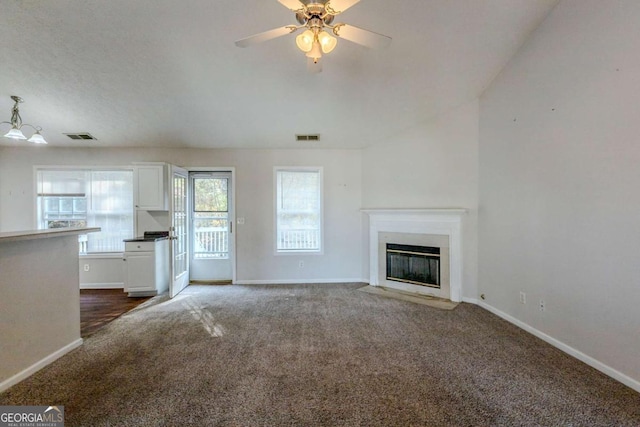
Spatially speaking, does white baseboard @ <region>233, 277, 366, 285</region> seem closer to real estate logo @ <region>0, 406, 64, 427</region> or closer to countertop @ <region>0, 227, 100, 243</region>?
A: countertop @ <region>0, 227, 100, 243</region>

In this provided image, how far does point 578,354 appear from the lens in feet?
7.83

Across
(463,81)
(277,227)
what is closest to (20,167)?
(277,227)

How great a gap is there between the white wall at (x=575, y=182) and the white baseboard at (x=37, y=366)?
4.58 m

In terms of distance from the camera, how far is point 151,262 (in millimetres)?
4359

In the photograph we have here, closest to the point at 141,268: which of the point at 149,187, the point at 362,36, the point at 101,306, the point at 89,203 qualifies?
the point at 101,306

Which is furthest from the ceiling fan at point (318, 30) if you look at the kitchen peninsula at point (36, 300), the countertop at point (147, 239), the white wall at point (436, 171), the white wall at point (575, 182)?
the countertop at point (147, 239)

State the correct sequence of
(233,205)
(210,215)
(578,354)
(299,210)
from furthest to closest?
(210,215) → (299,210) → (233,205) → (578,354)

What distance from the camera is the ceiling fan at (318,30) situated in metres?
1.73

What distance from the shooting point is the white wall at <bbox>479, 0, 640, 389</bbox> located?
6.74 ft

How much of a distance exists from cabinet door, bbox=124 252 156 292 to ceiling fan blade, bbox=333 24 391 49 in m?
4.25

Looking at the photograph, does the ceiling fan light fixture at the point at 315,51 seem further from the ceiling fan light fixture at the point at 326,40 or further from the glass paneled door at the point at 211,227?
the glass paneled door at the point at 211,227

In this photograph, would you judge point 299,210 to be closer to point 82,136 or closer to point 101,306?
point 101,306

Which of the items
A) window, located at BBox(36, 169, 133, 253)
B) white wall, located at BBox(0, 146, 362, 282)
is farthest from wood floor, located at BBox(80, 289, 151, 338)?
white wall, located at BBox(0, 146, 362, 282)

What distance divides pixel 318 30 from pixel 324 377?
100 inches
